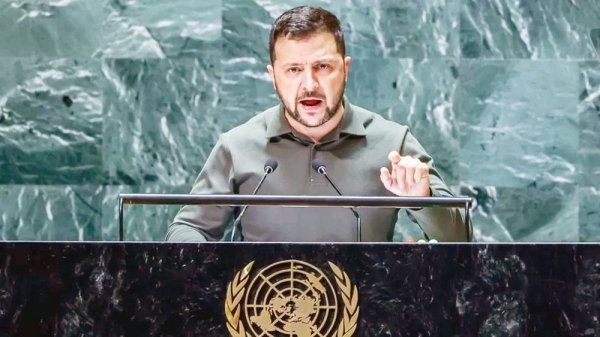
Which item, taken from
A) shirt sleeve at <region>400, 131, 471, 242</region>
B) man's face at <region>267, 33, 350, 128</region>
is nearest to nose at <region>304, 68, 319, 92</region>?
man's face at <region>267, 33, 350, 128</region>

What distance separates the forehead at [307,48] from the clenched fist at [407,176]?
713 millimetres

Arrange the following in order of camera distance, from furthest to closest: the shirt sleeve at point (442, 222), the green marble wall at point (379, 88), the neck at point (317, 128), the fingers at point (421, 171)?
the green marble wall at point (379, 88) → the neck at point (317, 128) → the shirt sleeve at point (442, 222) → the fingers at point (421, 171)

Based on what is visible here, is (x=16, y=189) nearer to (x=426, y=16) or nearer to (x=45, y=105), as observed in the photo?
(x=45, y=105)

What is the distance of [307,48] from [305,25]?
8 cm

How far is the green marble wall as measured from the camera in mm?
4938

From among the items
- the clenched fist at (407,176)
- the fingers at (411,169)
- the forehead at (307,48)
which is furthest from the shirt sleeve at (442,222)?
the forehead at (307,48)

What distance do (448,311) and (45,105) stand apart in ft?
10.2

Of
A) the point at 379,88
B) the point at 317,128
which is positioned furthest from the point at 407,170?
the point at 379,88

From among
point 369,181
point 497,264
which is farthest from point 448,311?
point 369,181

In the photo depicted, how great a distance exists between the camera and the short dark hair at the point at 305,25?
11.4 feet

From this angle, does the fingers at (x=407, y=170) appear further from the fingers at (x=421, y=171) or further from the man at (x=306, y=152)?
the man at (x=306, y=152)

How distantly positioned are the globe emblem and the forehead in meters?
1.25

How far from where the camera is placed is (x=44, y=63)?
16.3 ft

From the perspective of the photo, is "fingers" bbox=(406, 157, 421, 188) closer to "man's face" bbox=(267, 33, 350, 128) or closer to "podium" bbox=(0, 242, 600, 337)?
"podium" bbox=(0, 242, 600, 337)
